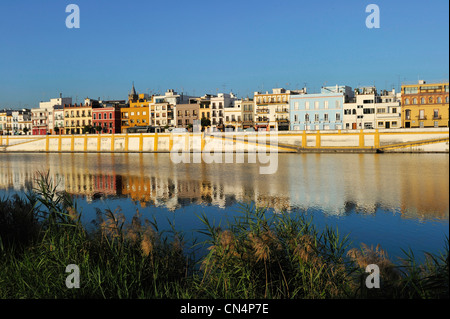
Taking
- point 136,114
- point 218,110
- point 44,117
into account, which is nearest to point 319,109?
point 218,110

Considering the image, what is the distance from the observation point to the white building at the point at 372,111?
70625 mm

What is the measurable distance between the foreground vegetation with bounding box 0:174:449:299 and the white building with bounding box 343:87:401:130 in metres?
65.7

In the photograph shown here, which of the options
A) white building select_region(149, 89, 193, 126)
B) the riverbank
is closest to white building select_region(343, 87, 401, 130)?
the riverbank

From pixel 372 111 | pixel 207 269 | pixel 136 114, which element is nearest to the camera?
pixel 207 269

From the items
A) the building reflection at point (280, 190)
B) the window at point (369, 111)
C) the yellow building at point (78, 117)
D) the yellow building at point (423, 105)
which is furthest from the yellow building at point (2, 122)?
the yellow building at point (423, 105)

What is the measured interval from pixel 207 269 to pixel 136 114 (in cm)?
8834

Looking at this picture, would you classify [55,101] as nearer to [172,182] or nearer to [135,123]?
[135,123]

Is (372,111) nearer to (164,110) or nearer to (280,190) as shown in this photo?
(164,110)

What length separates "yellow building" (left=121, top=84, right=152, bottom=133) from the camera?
92.2 metres

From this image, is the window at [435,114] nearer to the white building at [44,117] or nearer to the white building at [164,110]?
the white building at [164,110]

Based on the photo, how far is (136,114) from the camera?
93438 mm

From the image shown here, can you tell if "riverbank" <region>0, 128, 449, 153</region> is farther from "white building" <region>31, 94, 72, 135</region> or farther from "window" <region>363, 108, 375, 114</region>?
"white building" <region>31, 94, 72, 135</region>

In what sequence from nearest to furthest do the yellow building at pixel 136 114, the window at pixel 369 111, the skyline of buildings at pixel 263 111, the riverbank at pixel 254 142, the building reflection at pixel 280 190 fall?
the building reflection at pixel 280 190, the riverbank at pixel 254 142, the skyline of buildings at pixel 263 111, the window at pixel 369 111, the yellow building at pixel 136 114

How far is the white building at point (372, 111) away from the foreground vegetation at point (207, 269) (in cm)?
6571
